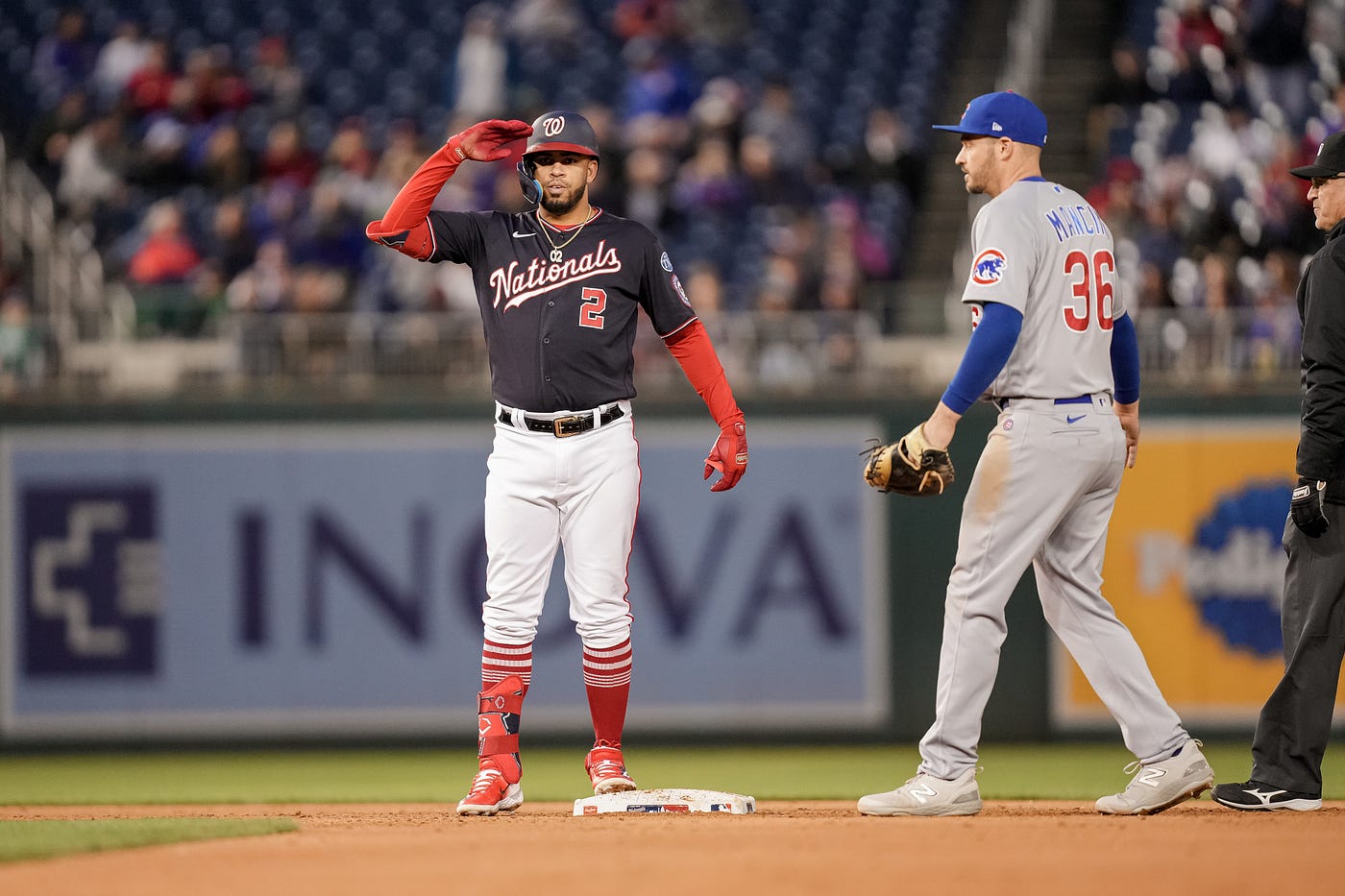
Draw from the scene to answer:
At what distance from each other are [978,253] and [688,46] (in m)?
9.87

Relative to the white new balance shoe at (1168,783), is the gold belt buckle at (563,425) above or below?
above

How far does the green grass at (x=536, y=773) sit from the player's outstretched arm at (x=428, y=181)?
2259 millimetres

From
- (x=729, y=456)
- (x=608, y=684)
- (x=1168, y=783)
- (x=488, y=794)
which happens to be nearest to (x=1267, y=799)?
(x=1168, y=783)

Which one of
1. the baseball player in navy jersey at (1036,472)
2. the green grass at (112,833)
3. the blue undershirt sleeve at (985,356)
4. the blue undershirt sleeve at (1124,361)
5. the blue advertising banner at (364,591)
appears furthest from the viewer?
the blue advertising banner at (364,591)

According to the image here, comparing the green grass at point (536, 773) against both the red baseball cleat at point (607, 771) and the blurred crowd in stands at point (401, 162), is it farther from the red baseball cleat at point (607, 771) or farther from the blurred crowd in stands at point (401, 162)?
the blurred crowd in stands at point (401, 162)

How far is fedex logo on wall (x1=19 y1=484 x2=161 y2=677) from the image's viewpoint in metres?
8.98

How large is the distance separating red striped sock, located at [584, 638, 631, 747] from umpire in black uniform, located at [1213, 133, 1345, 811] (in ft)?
6.39

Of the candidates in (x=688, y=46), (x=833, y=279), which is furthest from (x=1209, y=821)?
(x=688, y=46)

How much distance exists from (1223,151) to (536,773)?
6775 mm

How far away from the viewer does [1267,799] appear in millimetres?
5293

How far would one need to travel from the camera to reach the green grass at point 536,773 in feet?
22.9

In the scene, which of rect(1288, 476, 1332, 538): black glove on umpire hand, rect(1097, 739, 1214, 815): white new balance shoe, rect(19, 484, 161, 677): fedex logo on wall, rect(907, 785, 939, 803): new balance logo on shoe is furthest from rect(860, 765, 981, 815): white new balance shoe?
rect(19, 484, 161, 677): fedex logo on wall

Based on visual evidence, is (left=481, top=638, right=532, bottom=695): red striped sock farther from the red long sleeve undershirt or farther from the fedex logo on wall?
the fedex logo on wall

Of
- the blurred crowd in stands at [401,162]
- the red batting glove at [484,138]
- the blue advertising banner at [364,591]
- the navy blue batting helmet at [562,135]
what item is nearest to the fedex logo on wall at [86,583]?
the blue advertising banner at [364,591]
